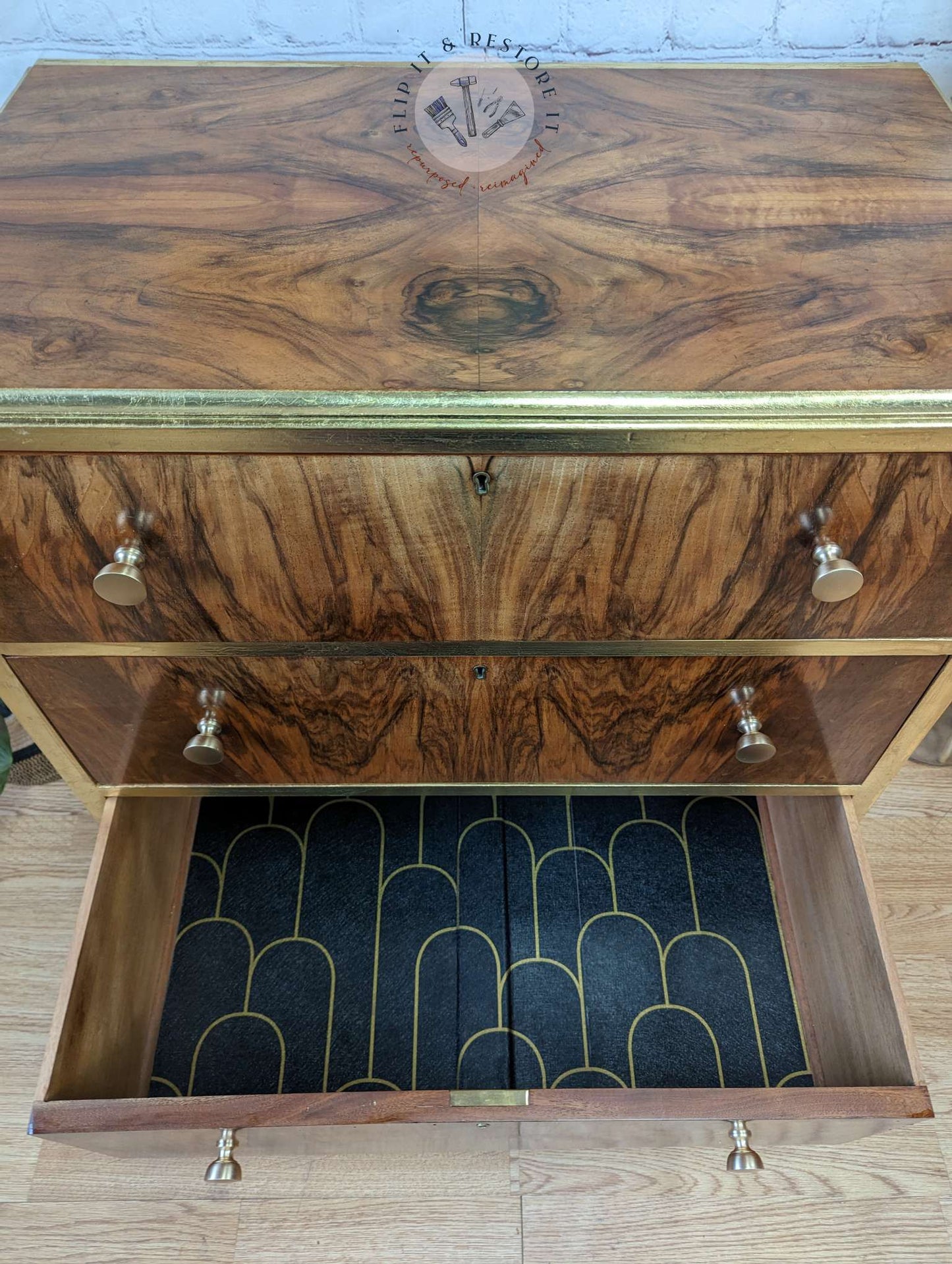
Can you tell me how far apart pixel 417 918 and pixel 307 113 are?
635 millimetres

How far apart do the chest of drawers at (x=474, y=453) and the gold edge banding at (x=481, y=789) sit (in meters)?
0.06

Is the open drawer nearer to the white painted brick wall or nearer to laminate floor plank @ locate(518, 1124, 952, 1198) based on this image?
laminate floor plank @ locate(518, 1124, 952, 1198)

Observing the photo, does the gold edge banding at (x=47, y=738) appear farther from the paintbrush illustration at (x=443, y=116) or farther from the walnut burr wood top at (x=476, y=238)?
the paintbrush illustration at (x=443, y=116)

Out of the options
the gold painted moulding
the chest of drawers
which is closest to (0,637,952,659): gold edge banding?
the chest of drawers

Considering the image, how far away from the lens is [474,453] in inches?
19.4

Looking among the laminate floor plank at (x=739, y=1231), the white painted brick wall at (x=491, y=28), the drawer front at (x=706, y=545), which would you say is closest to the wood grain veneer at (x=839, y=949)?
the laminate floor plank at (x=739, y=1231)

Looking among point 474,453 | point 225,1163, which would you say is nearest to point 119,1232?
point 225,1163

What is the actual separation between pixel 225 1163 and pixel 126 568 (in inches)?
15.3

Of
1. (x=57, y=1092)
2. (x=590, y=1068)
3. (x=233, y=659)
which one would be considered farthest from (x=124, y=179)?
(x=590, y=1068)

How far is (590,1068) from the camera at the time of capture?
763 mm

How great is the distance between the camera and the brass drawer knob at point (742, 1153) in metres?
0.58

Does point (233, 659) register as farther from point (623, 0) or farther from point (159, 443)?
point (623, 0)

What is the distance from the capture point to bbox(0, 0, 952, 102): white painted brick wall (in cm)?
70

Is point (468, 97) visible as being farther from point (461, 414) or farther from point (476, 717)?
point (476, 717)
